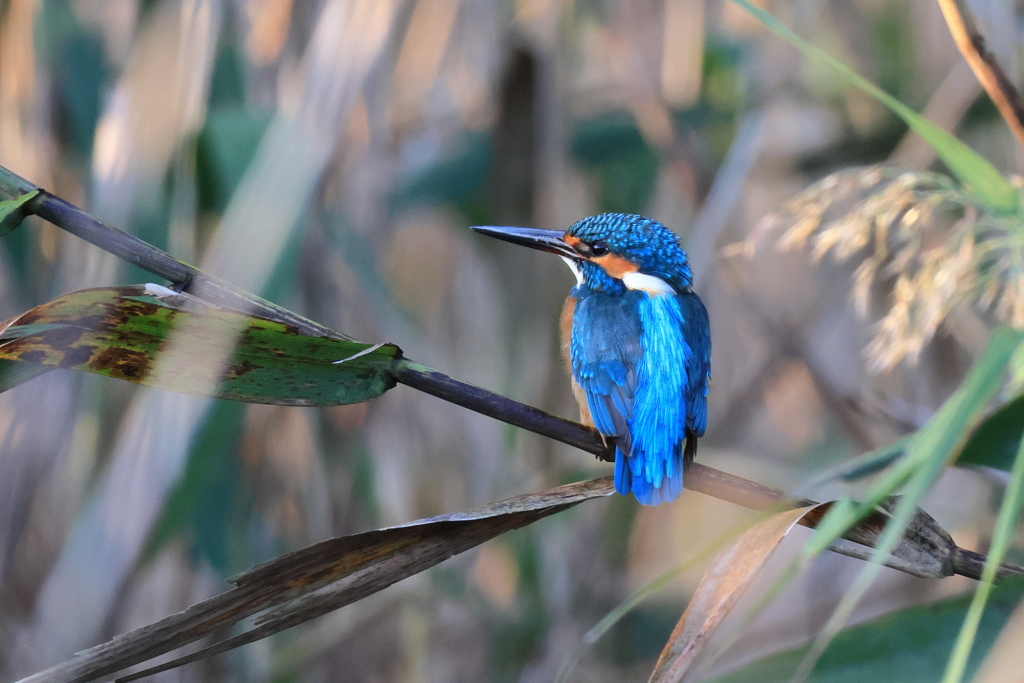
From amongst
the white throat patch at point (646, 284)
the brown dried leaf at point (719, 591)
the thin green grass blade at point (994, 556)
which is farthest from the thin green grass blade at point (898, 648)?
the white throat patch at point (646, 284)

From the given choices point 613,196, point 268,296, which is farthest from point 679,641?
point 613,196

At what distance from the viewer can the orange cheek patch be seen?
4.86ft

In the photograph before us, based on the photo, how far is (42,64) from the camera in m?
1.71

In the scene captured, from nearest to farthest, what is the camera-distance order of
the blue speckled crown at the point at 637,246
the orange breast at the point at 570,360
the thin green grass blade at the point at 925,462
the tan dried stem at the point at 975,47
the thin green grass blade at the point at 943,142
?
the thin green grass blade at the point at 925,462, the thin green grass blade at the point at 943,142, the tan dried stem at the point at 975,47, the orange breast at the point at 570,360, the blue speckled crown at the point at 637,246

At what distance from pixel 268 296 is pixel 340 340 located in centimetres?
60

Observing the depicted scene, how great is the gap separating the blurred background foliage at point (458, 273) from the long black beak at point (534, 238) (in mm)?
347

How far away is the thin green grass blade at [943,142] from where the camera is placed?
770mm

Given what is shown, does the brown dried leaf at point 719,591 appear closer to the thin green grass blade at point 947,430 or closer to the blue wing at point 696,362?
the thin green grass blade at point 947,430

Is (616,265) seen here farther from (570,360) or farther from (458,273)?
(458,273)

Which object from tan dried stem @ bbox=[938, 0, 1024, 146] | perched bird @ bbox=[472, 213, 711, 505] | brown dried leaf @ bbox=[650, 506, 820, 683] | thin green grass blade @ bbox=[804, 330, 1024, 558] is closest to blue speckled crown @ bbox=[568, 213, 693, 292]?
perched bird @ bbox=[472, 213, 711, 505]

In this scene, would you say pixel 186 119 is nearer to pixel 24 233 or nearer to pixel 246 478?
pixel 24 233

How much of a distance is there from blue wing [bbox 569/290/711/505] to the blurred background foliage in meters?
0.24

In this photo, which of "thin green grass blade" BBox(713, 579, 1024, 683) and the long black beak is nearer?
"thin green grass blade" BBox(713, 579, 1024, 683)

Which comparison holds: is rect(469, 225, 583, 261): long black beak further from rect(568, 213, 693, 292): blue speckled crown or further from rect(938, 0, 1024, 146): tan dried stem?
rect(938, 0, 1024, 146): tan dried stem
